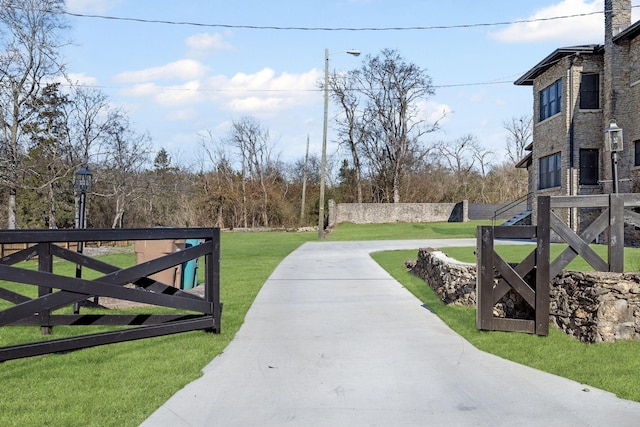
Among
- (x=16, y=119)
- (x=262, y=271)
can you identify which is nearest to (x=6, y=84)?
(x=16, y=119)

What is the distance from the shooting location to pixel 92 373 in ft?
17.2

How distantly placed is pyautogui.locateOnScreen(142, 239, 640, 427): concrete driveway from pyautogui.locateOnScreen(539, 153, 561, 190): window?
62.6 ft

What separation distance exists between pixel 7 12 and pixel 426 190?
41099mm

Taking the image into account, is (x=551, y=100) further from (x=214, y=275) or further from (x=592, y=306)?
(x=214, y=275)

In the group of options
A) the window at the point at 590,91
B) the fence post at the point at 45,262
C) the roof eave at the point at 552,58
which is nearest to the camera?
the fence post at the point at 45,262

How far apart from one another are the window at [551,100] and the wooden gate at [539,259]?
18.6 m

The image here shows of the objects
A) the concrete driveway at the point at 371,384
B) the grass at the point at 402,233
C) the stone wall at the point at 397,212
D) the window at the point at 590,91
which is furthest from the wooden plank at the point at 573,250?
the stone wall at the point at 397,212

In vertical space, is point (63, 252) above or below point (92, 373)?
above

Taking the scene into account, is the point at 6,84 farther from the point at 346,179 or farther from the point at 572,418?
the point at 346,179

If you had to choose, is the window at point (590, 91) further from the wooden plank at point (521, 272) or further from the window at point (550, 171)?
the wooden plank at point (521, 272)

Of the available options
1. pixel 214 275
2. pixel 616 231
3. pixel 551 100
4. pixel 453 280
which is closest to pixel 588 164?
pixel 551 100

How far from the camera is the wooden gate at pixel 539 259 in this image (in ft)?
22.4

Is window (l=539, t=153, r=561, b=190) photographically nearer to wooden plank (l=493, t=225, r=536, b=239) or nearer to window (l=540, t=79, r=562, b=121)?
window (l=540, t=79, r=562, b=121)

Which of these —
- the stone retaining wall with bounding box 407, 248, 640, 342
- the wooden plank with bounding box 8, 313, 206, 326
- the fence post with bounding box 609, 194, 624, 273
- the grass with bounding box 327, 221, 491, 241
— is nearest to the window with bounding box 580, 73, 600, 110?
the grass with bounding box 327, 221, 491, 241
